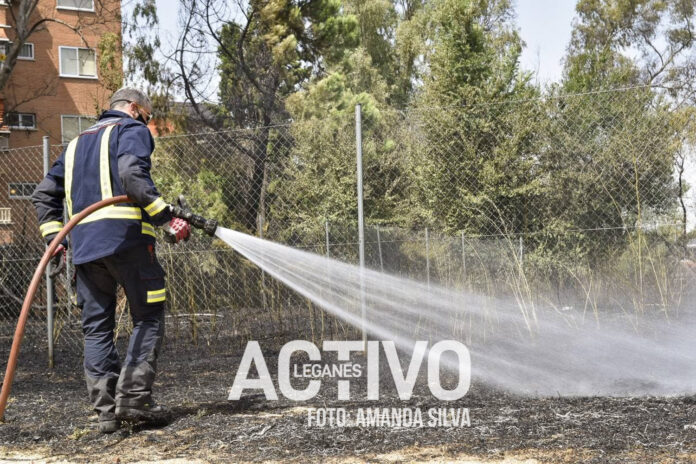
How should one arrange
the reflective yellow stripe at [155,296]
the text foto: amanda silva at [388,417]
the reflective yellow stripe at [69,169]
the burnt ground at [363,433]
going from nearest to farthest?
the burnt ground at [363,433]
the text foto: amanda silva at [388,417]
the reflective yellow stripe at [155,296]
the reflective yellow stripe at [69,169]

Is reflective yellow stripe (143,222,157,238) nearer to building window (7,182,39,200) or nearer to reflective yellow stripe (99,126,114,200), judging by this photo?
reflective yellow stripe (99,126,114,200)

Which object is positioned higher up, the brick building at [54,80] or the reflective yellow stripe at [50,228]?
the brick building at [54,80]

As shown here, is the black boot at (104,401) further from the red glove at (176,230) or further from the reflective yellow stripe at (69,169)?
the reflective yellow stripe at (69,169)

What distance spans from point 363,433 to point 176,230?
1614 millimetres

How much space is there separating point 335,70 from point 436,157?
16822 millimetres

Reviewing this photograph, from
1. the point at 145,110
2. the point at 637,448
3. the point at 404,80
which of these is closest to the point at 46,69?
A: the point at 404,80

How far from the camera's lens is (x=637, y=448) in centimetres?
339

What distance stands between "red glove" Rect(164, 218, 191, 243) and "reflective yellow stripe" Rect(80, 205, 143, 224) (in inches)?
8.7

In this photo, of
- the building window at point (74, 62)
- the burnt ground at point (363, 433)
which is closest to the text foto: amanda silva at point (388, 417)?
the burnt ground at point (363, 433)

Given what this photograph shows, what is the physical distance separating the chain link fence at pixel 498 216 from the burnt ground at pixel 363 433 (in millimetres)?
2717

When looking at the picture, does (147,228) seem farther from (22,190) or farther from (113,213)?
(22,190)

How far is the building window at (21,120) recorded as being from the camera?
2531 cm

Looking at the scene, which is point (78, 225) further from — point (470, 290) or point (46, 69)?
point (46, 69)

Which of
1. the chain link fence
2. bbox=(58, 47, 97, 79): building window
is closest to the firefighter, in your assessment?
the chain link fence
